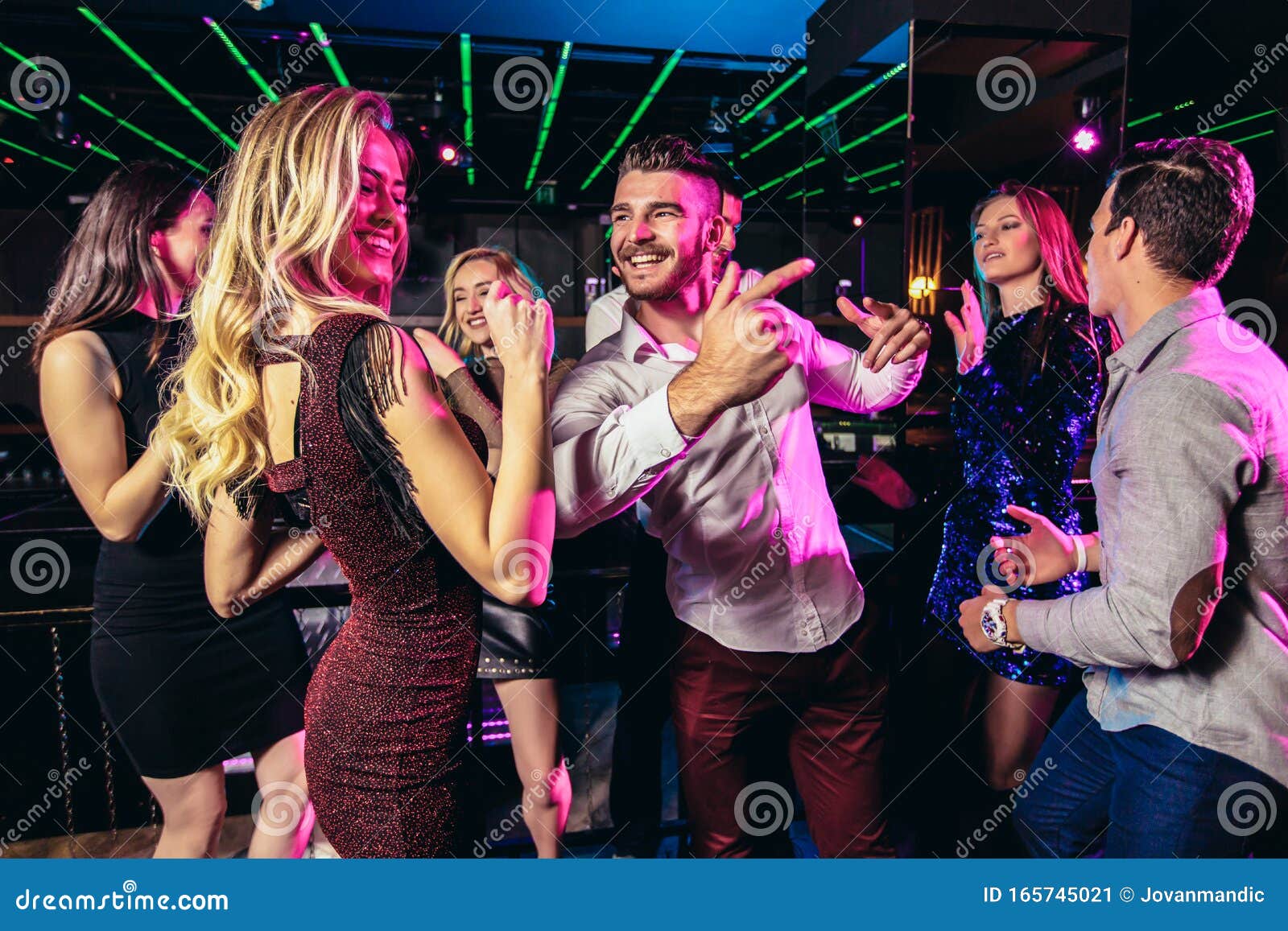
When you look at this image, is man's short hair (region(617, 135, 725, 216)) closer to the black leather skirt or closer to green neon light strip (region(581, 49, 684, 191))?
the black leather skirt

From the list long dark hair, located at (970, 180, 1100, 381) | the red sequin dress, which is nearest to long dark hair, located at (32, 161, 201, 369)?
the red sequin dress

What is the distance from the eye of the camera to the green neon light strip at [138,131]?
5199mm

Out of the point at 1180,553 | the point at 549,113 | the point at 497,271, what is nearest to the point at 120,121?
the point at 549,113

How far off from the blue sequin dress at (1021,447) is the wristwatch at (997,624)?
25.9 inches

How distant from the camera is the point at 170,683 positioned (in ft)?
5.26

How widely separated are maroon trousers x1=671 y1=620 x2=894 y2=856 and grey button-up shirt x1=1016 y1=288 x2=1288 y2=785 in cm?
51

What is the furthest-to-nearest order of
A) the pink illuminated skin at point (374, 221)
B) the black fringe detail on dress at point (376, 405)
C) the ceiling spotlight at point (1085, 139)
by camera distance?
the ceiling spotlight at point (1085, 139) → the pink illuminated skin at point (374, 221) → the black fringe detail on dress at point (376, 405)

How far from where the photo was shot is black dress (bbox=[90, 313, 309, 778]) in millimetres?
1586

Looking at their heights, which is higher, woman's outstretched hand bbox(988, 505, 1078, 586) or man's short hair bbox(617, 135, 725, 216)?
man's short hair bbox(617, 135, 725, 216)

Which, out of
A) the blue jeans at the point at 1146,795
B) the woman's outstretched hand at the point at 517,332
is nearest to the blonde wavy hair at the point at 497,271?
the woman's outstretched hand at the point at 517,332

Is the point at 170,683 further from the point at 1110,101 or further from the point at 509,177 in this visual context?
the point at 509,177

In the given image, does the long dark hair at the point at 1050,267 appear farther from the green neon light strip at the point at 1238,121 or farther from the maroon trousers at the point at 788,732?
the green neon light strip at the point at 1238,121

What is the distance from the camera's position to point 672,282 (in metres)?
1.69
